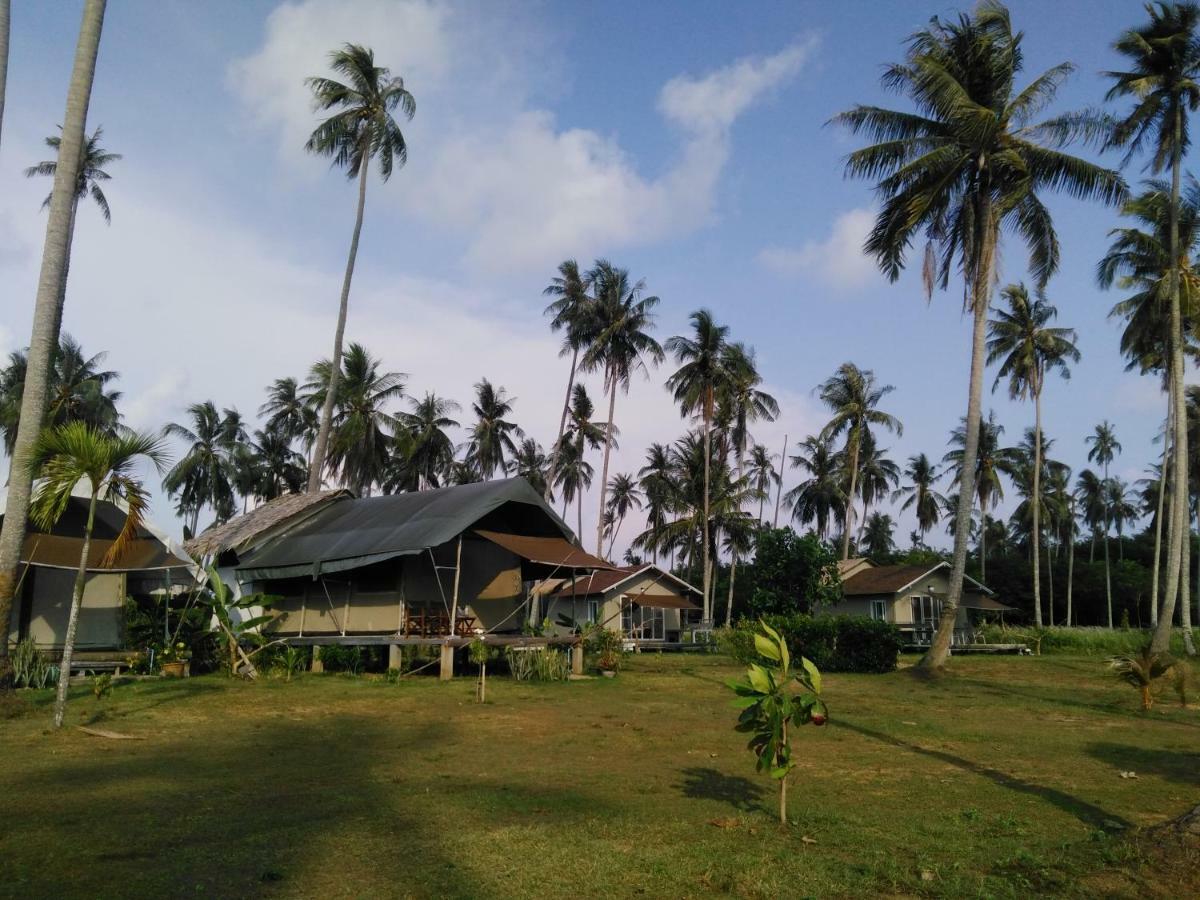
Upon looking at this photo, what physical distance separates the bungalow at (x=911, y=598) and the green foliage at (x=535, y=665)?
77.4 feet

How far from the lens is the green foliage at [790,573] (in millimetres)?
30219

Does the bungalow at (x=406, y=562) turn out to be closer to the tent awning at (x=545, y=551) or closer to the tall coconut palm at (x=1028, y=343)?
the tent awning at (x=545, y=551)

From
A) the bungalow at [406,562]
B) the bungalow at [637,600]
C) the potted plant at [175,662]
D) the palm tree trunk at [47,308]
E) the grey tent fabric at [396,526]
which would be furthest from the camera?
the bungalow at [637,600]

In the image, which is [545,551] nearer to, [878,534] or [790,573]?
[790,573]

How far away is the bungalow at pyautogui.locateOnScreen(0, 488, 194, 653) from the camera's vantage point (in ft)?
61.2

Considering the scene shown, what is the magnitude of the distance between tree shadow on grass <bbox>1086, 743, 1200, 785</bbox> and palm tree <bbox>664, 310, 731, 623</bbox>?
31.9 meters

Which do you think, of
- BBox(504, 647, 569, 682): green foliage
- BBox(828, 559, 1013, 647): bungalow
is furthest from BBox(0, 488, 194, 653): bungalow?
BBox(828, 559, 1013, 647): bungalow

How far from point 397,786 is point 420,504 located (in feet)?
44.8

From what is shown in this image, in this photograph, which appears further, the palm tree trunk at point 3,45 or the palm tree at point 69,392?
the palm tree at point 69,392

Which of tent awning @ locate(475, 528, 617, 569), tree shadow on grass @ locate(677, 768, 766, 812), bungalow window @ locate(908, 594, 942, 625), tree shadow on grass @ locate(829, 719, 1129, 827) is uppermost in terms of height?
tent awning @ locate(475, 528, 617, 569)

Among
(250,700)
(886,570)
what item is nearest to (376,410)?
(886,570)

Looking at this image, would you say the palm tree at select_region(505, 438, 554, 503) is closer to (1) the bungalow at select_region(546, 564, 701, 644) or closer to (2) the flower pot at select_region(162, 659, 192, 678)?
(1) the bungalow at select_region(546, 564, 701, 644)

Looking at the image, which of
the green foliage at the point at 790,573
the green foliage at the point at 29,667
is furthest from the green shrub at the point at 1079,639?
the green foliage at the point at 29,667

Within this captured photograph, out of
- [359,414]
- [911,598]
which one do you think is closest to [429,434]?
[359,414]
